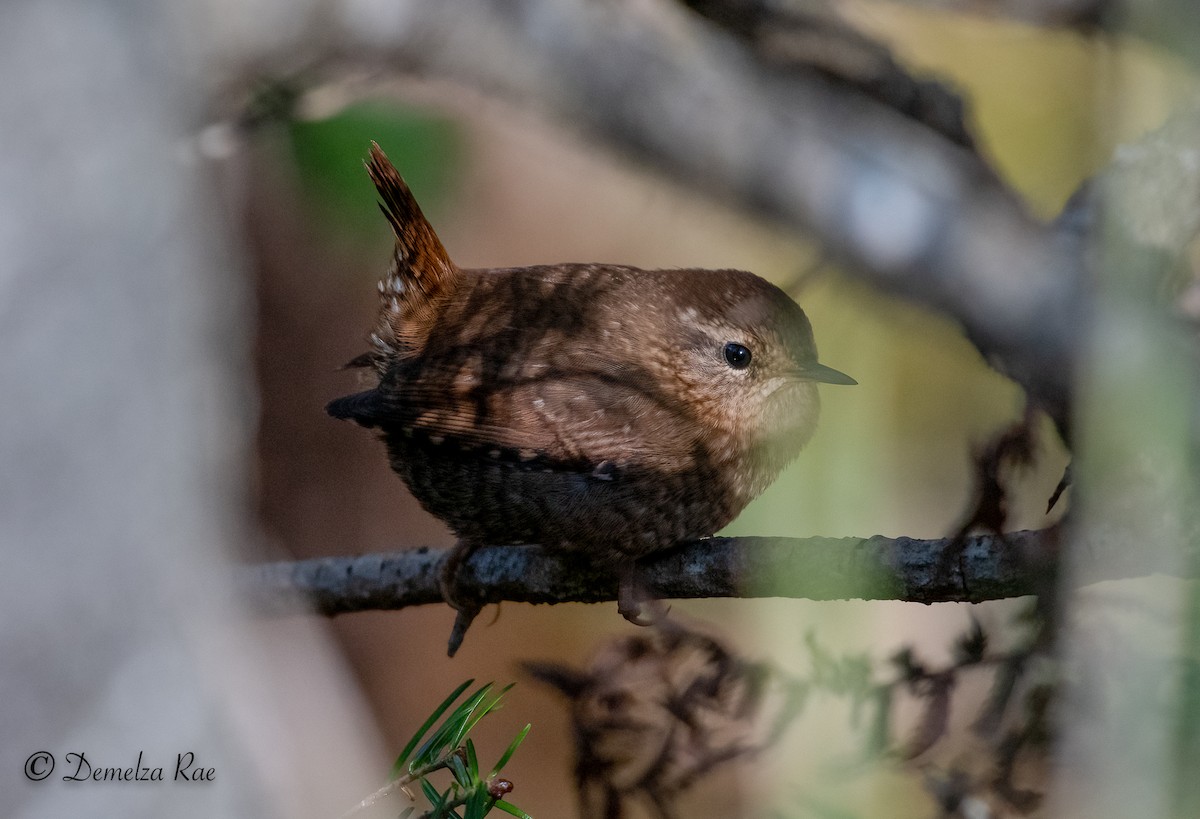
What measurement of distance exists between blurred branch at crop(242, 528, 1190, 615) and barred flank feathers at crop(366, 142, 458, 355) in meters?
0.24

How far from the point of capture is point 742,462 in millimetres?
898

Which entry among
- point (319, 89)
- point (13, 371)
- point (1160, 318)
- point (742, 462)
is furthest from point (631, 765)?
point (13, 371)

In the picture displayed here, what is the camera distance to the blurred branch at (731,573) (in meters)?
0.59

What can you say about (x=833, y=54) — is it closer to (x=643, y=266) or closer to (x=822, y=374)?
(x=643, y=266)

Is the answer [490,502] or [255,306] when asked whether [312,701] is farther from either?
[490,502]

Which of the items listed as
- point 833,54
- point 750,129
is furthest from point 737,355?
point 833,54

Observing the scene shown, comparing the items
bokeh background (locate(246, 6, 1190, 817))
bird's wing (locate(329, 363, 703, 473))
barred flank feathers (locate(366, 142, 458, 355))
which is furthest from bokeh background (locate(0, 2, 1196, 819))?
barred flank feathers (locate(366, 142, 458, 355))

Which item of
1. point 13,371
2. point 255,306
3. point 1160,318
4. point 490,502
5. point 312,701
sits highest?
point 1160,318

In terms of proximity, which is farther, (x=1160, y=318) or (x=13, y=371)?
(x=13, y=371)

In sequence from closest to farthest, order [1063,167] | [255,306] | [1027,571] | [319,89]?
[1027,571], [1063,167], [319,89], [255,306]

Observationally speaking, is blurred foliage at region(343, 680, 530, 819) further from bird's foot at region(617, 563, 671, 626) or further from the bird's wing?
the bird's wing

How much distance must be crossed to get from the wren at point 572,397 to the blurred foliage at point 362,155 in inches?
21.7

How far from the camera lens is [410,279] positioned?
3.31 ft

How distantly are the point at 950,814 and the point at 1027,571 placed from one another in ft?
0.51
